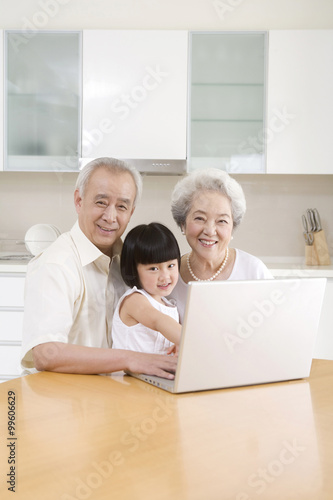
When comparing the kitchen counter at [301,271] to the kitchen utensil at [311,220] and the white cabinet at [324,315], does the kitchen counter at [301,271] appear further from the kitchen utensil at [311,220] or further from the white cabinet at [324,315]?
the kitchen utensil at [311,220]

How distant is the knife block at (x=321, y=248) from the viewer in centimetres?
341

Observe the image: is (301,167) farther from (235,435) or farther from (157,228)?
(235,435)

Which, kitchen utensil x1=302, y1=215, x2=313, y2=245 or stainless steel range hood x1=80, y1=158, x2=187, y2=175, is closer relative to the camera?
stainless steel range hood x1=80, y1=158, x2=187, y2=175

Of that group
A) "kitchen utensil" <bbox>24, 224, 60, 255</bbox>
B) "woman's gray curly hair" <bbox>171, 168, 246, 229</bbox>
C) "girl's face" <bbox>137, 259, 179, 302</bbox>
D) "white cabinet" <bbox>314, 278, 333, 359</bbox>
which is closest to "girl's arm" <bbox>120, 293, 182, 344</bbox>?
"girl's face" <bbox>137, 259, 179, 302</bbox>

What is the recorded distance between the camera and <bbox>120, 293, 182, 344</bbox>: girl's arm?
1470 millimetres

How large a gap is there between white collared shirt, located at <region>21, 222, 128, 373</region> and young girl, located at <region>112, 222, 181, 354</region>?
81mm

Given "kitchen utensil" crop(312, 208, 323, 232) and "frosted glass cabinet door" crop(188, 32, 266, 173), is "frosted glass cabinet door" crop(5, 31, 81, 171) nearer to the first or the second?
"frosted glass cabinet door" crop(188, 32, 266, 173)

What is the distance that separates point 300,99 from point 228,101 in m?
0.42

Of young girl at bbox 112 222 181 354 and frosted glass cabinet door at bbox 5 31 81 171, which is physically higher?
frosted glass cabinet door at bbox 5 31 81 171

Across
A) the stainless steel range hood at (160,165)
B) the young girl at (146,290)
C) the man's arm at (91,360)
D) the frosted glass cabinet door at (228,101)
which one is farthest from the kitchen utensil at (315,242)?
the man's arm at (91,360)

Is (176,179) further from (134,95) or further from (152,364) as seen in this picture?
(152,364)

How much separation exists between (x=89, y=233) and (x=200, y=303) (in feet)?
2.31

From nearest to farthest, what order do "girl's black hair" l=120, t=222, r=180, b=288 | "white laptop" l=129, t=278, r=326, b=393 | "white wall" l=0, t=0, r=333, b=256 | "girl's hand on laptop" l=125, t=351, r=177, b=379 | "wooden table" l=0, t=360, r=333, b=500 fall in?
"wooden table" l=0, t=360, r=333, b=500 < "white laptop" l=129, t=278, r=326, b=393 < "girl's hand on laptop" l=125, t=351, r=177, b=379 < "girl's black hair" l=120, t=222, r=180, b=288 < "white wall" l=0, t=0, r=333, b=256

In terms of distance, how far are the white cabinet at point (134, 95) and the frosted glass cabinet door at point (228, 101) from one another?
0.09m
